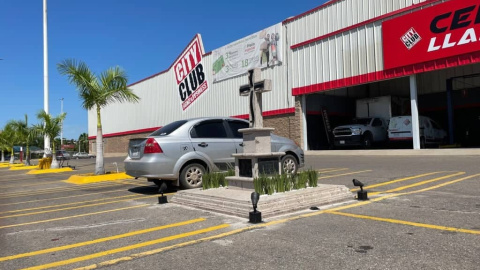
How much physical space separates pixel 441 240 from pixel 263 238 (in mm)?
1907

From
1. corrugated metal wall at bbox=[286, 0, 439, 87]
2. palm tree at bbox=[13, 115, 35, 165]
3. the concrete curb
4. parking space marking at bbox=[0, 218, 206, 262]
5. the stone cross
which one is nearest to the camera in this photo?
parking space marking at bbox=[0, 218, 206, 262]

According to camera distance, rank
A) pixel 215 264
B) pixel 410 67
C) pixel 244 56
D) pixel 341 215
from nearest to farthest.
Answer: pixel 215 264 < pixel 341 215 < pixel 410 67 < pixel 244 56

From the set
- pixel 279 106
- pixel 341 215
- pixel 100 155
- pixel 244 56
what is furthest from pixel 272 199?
pixel 244 56

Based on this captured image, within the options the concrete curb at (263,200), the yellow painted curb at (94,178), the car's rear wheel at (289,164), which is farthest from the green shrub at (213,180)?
the yellow painted curb at (94,178)

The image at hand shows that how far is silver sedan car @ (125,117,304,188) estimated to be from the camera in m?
8.12

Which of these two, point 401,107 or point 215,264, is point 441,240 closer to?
point 215,264

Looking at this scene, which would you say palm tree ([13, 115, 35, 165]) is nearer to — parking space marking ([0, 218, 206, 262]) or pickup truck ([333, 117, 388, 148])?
pickup truck ([333, 117, 388, 148])

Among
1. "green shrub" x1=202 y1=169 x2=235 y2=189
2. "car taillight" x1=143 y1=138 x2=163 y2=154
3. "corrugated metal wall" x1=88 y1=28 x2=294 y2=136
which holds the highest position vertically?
"corrugated metal wall" x1=88 y1=28 x2=294 y2=136

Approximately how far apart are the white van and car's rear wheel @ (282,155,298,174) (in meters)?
14.4

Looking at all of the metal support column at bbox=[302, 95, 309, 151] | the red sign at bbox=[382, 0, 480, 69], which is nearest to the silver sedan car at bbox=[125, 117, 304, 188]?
the red sign at bbox=[382, 0, 480, 69]

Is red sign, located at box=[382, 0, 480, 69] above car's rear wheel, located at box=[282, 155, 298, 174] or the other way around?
above

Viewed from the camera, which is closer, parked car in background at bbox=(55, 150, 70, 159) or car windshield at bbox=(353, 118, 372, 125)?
car windshield at bbox=(353, 118, 372, 125)

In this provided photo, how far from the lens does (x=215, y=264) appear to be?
11.8ft

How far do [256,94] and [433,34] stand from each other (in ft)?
50.1
